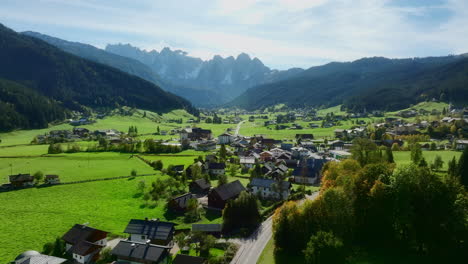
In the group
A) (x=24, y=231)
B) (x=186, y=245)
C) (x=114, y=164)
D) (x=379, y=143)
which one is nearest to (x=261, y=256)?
(x=186, y=245)

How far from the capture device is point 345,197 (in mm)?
37188

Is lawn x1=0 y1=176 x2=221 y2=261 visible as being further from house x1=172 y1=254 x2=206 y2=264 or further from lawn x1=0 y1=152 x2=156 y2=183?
house x1=172 y1=254 x2=206 y2=264

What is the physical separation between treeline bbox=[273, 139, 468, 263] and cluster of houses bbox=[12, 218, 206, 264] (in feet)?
44.0

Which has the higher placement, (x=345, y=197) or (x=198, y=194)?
(x=345, y=197)

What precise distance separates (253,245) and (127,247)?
17.7 m

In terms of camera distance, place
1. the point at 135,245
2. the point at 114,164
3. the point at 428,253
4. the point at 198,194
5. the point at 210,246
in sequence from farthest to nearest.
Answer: the point at 114,164, the point at 198,194, the point at 210,246, the point at 135,245, the point at 428,253

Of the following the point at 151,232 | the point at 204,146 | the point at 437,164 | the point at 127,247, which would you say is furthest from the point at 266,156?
the point at 127,247

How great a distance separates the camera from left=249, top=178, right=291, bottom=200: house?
209ft

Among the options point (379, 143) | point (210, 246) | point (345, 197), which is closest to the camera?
point (345, 197)

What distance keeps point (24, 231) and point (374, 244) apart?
179ft

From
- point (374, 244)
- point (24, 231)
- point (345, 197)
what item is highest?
point (345, 197)

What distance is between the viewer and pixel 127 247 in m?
40.1

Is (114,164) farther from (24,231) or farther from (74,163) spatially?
(24,231)

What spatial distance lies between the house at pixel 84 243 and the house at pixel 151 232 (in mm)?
4038
